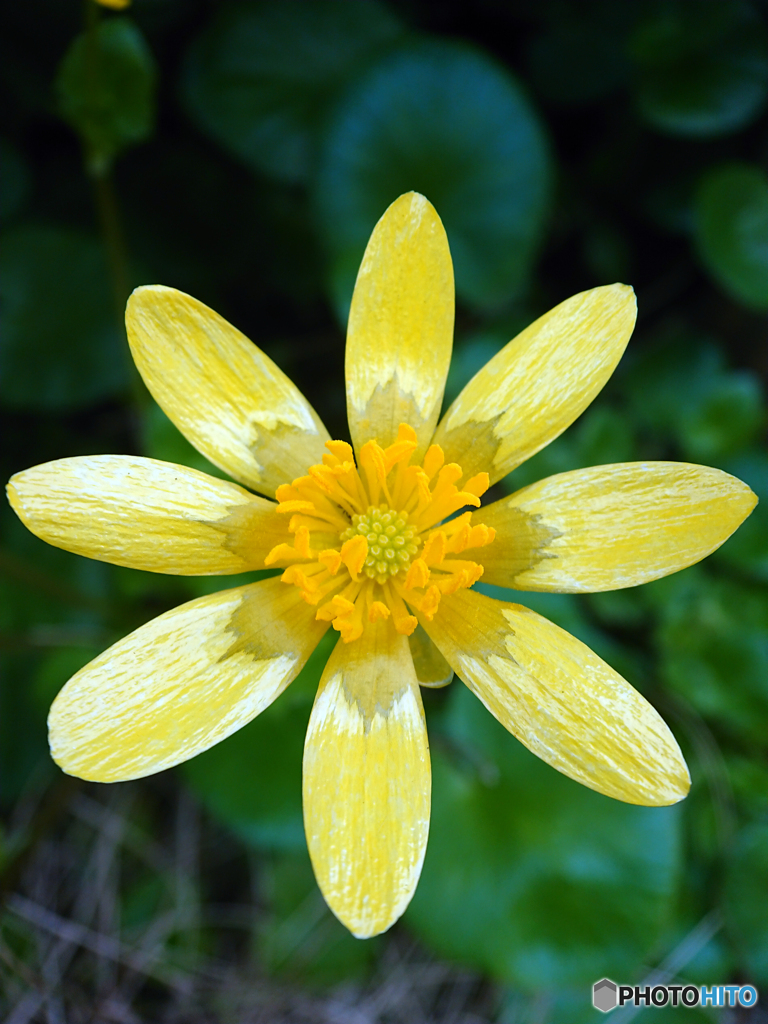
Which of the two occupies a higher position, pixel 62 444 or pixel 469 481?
pixel 62 444

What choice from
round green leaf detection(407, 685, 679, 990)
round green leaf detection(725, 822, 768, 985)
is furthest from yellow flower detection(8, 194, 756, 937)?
round green leaf detection(725, 822, 768, 985)

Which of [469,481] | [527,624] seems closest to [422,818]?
[527,624]

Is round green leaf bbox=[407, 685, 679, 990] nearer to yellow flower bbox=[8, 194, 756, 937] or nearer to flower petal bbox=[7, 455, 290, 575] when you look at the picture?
yellow flower bbox=[8, 194, 756, 937]

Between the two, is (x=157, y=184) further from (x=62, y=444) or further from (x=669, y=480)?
(x=669, y=480)

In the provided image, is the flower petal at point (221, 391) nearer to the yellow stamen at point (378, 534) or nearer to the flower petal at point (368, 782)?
the yellow stamen at point (378, 534)

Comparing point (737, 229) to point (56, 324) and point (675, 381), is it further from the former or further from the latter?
point (56, 324)

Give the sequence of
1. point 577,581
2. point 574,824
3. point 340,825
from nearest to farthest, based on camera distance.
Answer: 1. point 340,825
2. point 577,581
3. point 574,824

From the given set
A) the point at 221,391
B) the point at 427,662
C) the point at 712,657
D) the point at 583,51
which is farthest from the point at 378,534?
the point at 583,51

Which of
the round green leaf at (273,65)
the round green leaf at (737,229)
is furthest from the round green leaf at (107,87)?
the round green leaf at (737,229)
